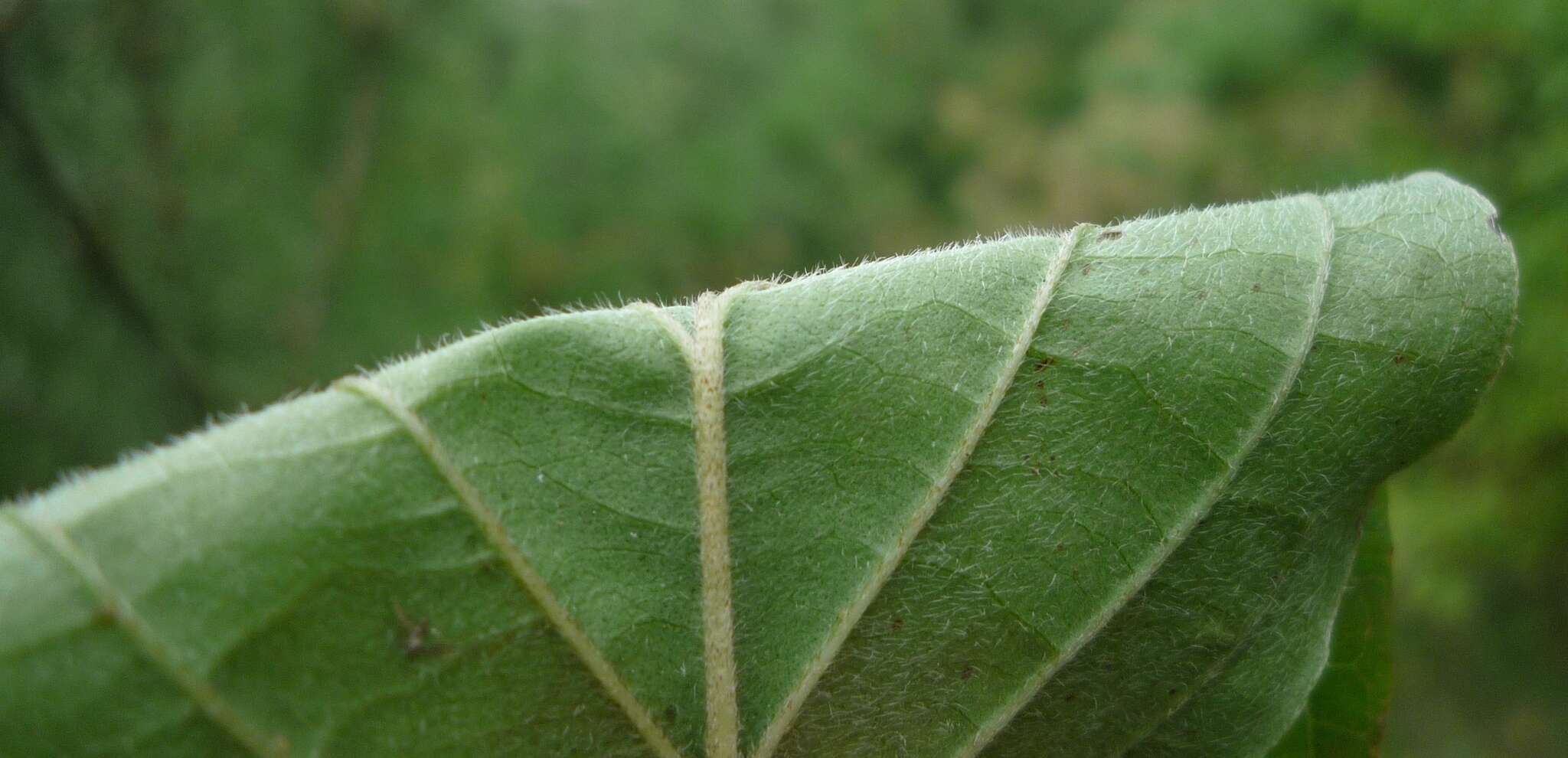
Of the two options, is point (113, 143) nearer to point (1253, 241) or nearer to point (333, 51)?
point (333, 51)

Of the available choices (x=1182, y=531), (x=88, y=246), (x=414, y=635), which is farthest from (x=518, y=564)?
(x=88, y=246)

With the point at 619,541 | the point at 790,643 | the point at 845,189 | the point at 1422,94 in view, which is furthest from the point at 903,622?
the point at 845,189

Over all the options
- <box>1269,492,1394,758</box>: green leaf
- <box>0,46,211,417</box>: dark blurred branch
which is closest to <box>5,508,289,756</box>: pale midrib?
<box>1269,492,1394,758</box>: green leaf

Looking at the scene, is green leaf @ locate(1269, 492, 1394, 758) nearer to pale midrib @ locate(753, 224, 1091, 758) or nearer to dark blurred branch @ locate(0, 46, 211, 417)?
pale midrib @ locate(753, 224, 1091, 758)

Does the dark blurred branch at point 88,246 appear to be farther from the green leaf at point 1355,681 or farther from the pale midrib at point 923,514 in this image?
the green leaf at point 1355,681

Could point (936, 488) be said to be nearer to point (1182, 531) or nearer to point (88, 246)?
point (1182, 531)

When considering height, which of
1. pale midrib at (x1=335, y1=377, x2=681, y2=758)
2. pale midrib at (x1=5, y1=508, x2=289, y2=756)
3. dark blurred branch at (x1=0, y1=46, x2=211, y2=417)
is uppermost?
dark blurred branch at (x1=0, y1=46, x2=211, y2=417)

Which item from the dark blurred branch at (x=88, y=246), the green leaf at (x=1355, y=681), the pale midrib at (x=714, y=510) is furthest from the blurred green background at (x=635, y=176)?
the green leaf at (x=1355, y=681)
